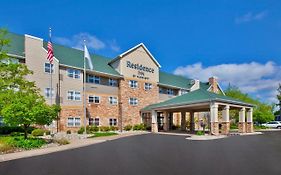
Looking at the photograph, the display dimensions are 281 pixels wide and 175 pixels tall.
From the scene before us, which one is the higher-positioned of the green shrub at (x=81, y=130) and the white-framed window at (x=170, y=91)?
the white-framed window at (x=170, y=91)

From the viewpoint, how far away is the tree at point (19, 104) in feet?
54.3

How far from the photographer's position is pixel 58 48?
108 ft

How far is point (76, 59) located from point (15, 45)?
779 cm

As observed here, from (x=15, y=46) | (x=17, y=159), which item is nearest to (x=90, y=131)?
(x=15, y=46)

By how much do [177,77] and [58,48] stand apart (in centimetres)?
2633

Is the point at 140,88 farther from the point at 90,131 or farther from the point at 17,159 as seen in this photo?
the point at 17,159

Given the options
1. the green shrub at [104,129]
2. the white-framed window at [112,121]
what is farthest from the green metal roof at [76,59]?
the green shrub at [104,129]

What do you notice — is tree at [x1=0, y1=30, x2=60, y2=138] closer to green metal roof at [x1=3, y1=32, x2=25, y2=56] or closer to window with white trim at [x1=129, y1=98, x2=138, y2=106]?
A: green metal roof at [x1=3, y1=32, x2=25, y2=56]

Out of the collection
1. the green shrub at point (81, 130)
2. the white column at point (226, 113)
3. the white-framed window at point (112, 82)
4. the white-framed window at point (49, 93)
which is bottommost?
the green shrub at point (81, 130)

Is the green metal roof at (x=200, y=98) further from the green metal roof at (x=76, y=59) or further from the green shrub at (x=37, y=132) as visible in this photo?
the green shrub at (x=37, y=132)

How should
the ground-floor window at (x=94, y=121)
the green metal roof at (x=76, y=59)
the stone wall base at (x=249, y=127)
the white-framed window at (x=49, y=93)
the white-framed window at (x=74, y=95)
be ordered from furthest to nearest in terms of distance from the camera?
the ground-floor window at (x=94, y=121) < the stone wall base at (x=249, y=127) < the green metal roof at (x=76, y=59) < the white-framed window at (x=74, y=95) < the white-framed window at (x=49, y=93)

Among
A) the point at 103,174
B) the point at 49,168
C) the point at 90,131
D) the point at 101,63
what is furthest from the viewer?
the point at 101,63

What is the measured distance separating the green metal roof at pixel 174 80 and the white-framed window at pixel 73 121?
57.4 feet

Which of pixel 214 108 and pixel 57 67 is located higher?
pixel 57 67
